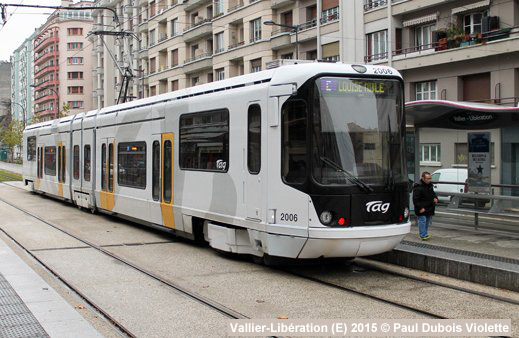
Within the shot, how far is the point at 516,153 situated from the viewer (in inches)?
531

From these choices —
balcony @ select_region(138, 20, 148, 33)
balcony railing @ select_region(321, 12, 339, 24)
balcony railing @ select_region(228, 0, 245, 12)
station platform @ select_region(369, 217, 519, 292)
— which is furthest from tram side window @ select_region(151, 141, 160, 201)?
balcony @ select_region(138, 20, 148, 33)

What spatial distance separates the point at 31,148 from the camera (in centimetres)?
2623

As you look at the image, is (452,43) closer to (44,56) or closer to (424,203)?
(424,203)

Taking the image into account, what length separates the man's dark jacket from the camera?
37.6 feet

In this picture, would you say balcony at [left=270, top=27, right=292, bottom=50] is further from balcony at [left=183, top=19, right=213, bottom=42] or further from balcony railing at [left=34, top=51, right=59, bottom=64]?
balcony railing at [left=34, top=51, right=59, bottom=64]

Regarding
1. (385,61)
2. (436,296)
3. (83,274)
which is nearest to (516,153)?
(436,296)

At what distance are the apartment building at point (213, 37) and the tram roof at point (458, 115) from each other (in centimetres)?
1905

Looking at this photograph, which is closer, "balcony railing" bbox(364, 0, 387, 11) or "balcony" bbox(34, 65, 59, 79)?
"balcony railing" bbox(364, 0, 387, 11)

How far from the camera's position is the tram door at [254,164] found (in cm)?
927

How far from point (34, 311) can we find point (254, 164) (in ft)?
12.8

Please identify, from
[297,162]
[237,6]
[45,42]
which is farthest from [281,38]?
[45,42]

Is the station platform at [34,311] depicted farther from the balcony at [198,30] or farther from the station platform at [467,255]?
the balcony at [198,30]

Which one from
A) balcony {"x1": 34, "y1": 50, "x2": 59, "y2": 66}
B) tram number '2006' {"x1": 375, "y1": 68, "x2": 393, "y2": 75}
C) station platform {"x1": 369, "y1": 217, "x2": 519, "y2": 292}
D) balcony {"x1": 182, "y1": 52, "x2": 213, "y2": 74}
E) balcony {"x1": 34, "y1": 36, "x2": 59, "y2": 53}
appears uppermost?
balcony {"x1": 34, "y1": 36, "x2": 59, "y2": 53}

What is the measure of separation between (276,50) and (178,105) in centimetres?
2774
